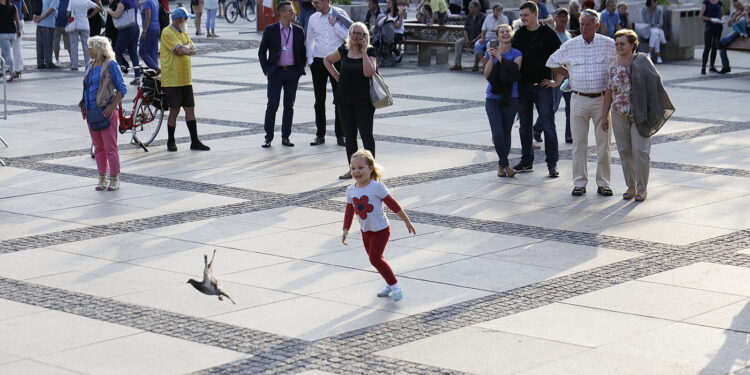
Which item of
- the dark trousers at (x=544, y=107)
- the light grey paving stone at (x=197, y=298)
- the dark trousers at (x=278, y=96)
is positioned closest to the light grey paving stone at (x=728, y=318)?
the light grey paving stone at (x=197, y=298)

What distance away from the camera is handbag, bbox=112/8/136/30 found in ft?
75.4

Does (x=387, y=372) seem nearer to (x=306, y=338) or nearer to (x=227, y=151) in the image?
(x=306, y=338)

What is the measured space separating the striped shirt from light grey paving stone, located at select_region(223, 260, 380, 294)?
13.1 feet

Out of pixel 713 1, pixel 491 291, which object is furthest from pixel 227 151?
pixel 713 1

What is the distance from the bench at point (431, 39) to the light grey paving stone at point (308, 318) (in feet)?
61.7

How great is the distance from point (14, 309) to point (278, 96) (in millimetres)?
7528

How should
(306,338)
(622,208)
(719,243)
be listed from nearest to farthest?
(306,338) < (719,243) < (622,208)

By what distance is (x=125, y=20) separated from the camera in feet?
75.5

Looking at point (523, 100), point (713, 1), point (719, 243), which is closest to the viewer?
point (719, 243)

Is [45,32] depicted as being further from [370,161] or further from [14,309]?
[370,161]

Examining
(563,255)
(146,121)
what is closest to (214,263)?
(563,255)

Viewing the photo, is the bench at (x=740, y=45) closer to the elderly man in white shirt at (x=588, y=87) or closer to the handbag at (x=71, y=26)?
the handbag at (x=71, y=26)

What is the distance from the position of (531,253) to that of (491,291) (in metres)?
1.25

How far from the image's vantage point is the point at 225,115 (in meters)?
18.3
